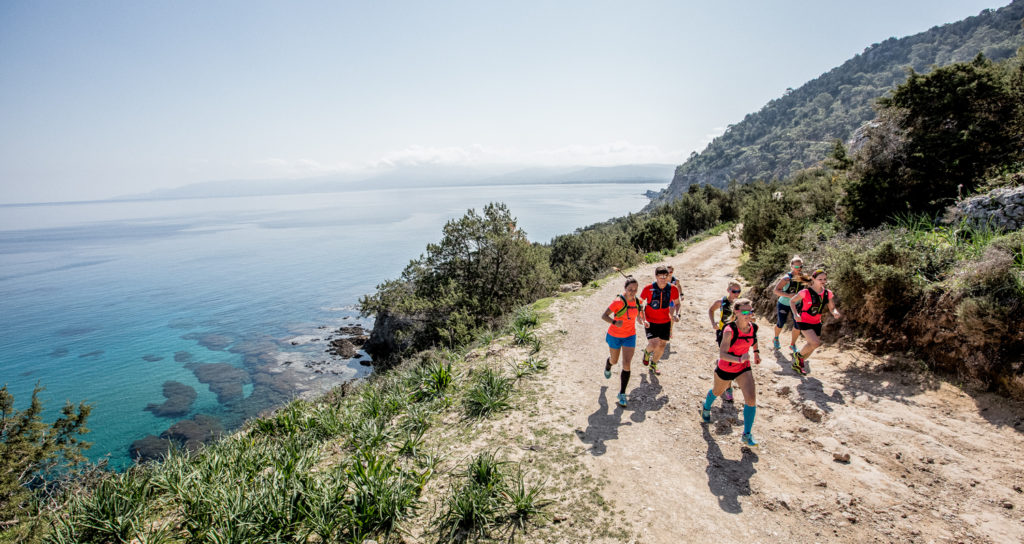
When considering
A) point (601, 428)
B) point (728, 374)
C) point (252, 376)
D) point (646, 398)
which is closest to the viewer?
point (728, 374)

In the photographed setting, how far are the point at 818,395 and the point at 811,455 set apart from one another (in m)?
1.91

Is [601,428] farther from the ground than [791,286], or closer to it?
closer to it

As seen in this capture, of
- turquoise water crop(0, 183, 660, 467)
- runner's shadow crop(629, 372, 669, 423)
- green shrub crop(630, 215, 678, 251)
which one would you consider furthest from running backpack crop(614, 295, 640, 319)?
green shrub crop(630, 215, 678, 251)

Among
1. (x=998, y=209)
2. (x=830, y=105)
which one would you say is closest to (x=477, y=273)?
(x=998, y=209)

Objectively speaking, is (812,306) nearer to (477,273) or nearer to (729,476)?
(729,476)

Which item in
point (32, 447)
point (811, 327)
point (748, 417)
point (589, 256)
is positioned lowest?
point (32, 447)

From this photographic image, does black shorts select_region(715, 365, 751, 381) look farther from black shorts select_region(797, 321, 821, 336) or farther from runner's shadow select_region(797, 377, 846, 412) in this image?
black shorts select_region(797, 321, 821, 336)

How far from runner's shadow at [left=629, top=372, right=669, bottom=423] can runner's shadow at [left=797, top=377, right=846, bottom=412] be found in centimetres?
239

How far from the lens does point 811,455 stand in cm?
551

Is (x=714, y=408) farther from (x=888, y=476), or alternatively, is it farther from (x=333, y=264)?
(x=333, y=264)

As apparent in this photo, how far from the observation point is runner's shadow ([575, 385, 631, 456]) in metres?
6.05

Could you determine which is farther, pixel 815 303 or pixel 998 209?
pixel 998 209

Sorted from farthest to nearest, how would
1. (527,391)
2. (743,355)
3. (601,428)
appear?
(527,391), (601,428), (743,355)

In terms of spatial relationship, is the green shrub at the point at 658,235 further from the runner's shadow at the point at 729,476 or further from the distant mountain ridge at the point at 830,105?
the distant mountain ridge at the point at 830,105
